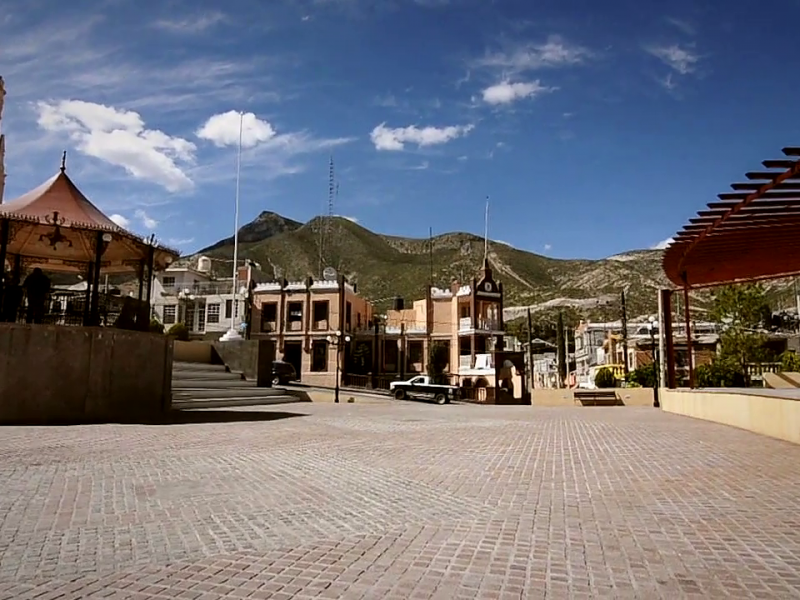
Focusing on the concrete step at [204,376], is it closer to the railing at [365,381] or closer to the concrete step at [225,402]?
the concrete step at [225,402]

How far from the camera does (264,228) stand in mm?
124562

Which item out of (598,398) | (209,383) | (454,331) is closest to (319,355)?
(454,331)

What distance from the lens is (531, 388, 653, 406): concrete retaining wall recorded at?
26812 millimetres

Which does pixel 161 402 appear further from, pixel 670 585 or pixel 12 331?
pixel 670 585

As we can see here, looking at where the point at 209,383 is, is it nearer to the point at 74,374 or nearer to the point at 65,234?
the point at 65,234

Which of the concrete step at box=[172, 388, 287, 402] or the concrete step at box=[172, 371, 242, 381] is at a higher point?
the concrete step at box=[172, 371, 242, 381]

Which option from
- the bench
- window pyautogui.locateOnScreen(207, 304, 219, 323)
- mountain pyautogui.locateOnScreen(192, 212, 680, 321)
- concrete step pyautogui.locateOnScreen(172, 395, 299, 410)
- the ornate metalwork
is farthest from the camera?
mountain pyautogui.locateOnScreen(192, 212, 680, 321)

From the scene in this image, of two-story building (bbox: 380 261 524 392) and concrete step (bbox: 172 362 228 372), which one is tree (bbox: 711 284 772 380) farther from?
concrete step (bbox: 172 362 228 372)

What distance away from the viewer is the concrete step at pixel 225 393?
57.7ft

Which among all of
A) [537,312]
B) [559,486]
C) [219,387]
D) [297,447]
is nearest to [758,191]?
[559,486]

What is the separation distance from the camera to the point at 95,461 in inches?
300

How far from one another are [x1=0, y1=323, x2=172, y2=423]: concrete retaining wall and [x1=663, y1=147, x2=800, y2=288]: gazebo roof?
11041 millimetres

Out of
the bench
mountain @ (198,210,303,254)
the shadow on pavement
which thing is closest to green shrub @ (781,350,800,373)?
the bench

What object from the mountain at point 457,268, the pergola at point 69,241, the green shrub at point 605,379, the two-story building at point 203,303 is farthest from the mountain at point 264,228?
the pergola at point 69,241
